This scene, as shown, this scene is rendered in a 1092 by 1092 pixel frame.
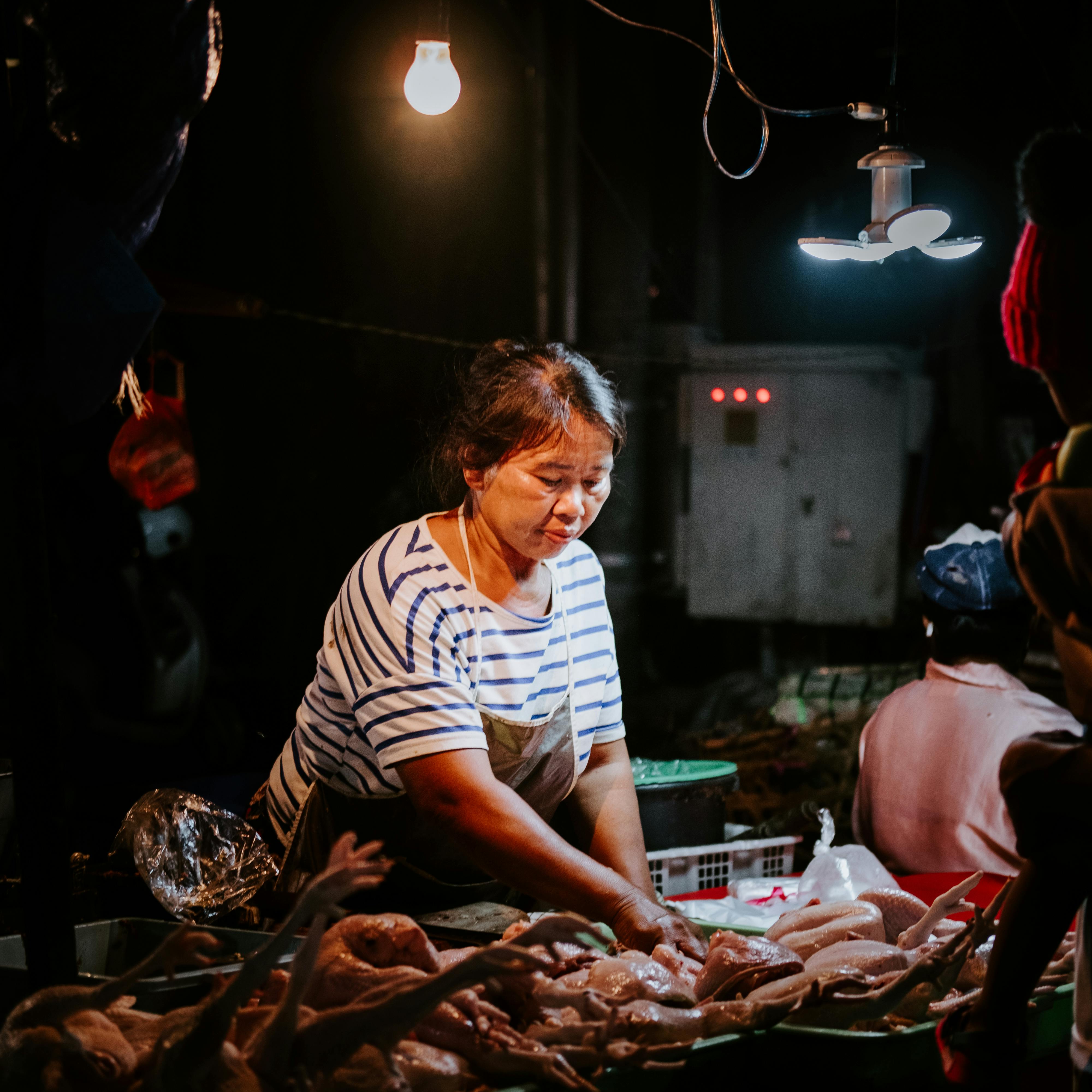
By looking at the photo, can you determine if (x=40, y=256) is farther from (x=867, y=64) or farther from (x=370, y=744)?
(x=867, y=64)

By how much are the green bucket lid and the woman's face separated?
1061 mm

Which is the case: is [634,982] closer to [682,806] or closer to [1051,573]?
[1051,573]

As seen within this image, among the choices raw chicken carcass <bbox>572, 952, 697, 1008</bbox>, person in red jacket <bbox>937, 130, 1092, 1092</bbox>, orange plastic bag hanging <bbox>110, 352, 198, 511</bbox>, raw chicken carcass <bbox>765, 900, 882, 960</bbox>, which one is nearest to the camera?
person in red jacket <bbox>937, 130, 1092, 1092</bbox>

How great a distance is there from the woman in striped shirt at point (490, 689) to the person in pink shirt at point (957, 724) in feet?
3.12

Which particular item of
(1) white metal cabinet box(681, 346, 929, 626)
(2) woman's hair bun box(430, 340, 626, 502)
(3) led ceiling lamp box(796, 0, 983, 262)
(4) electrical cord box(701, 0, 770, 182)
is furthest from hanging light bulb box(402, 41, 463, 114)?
(1) white metal cabinet box(681, 346, 929, 626)

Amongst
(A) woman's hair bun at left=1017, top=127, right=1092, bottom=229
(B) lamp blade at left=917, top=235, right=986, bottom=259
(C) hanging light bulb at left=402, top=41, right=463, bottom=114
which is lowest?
(A) woman's hair bun at left=1017, top=127, right=1092, bottom=229

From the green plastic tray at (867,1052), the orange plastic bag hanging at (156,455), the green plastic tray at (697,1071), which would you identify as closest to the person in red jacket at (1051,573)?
the green plastic tray at (867,1052)

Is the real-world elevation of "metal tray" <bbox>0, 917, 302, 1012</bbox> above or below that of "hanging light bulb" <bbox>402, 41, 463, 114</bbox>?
below

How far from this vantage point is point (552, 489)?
2061 mm

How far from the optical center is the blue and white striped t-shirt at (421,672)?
199cm

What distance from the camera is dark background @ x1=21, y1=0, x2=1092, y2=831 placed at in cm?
623

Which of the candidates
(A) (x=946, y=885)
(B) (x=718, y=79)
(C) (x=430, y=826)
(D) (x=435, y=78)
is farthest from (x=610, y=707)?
(D) (x=435, y=78)

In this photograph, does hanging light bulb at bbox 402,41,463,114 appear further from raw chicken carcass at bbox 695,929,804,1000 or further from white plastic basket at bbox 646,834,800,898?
raw chicken carcass at bbox 695,929,804,1000

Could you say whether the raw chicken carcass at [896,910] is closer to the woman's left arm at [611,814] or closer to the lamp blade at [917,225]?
the woman's left arm at [611,814]
